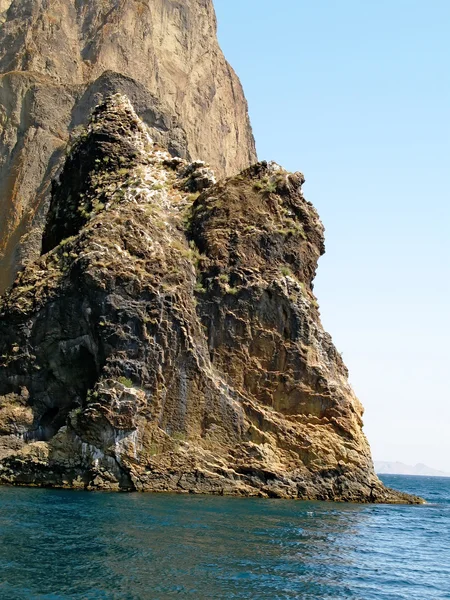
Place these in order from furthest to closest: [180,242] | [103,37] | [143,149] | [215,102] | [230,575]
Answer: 1. [215,102]
2. [103,37]
3. [143,149]
4. [180,242]
5. [230,575]

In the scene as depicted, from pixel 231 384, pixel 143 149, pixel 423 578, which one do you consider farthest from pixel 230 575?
pixel 143 149

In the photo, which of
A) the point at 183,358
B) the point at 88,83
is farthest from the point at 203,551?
the point at 88,83

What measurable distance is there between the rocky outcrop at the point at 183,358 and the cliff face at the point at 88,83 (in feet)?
120

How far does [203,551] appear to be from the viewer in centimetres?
2453

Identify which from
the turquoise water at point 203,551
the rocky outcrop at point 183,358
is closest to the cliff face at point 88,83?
the rocky outcrop at point 183,358

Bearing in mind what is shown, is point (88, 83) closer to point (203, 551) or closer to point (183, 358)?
point (183, 358)

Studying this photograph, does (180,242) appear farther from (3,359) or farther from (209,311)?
(3,359)

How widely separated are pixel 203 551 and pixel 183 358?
20.0 metres

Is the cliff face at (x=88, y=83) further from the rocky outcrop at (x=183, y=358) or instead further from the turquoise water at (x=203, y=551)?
the turquoise water at (x=203, y=551)

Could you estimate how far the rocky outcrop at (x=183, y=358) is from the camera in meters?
41.2

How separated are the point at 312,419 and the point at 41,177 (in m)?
54.1


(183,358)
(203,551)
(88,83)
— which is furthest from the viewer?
(88,83)

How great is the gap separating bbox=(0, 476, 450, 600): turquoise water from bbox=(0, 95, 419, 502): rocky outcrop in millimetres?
3999

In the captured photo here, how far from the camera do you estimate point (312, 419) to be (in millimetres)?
45125
